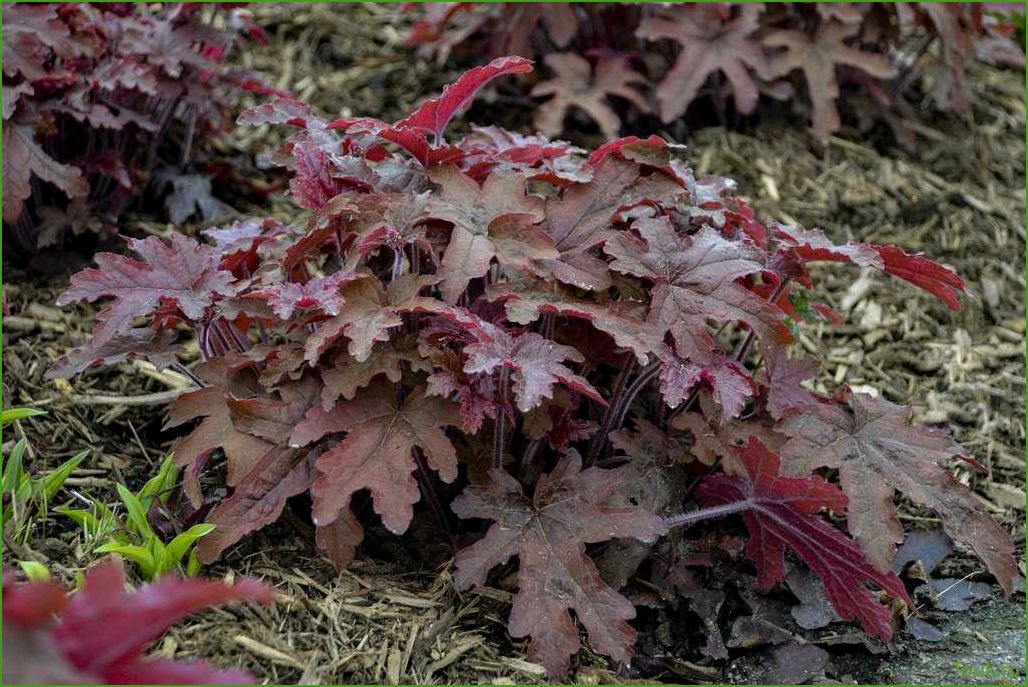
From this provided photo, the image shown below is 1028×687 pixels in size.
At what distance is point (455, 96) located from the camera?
77.5 inches

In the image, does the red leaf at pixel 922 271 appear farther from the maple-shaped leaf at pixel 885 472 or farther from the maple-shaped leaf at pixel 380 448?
the maple-shaped leaf at pixel 380 448

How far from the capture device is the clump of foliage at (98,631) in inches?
37.9

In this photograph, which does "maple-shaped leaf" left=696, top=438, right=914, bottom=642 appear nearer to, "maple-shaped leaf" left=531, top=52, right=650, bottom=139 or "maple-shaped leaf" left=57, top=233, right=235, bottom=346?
"maple-shaped leaf" left=57, top=233, right=235, bottom=346

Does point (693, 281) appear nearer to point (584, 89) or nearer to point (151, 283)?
point (151, 283)

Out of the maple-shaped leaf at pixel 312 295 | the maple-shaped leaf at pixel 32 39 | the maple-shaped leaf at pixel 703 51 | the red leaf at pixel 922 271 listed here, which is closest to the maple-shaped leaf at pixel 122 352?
the maple-shaped leaf at pixel 312 295

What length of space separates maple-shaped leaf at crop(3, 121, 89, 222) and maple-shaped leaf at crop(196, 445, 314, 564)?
113 cm

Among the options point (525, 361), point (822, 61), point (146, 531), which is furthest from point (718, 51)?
point (146, 531)

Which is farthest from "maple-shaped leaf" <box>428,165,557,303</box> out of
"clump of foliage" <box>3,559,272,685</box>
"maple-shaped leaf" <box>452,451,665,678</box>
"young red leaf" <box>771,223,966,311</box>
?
"clump of foliage" <box>3,559,272,685</box>

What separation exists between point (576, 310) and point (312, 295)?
0.46 metres

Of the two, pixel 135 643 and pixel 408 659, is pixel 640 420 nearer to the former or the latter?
pixel 408 659

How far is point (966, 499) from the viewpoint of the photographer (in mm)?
1896

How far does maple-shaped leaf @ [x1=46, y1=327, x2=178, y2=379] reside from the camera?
197 cm

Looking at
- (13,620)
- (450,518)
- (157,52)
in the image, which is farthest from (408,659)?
(157,52)

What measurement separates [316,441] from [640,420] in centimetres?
64
